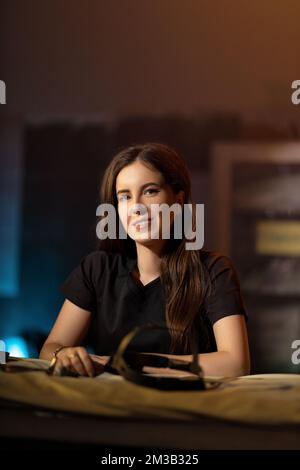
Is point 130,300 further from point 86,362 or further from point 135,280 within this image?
point 86,362

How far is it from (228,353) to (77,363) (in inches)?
11.3

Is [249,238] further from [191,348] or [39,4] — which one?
[191,348]

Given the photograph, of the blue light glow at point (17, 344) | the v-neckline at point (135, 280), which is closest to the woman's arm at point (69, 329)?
the v-neckline at point (135, 280)

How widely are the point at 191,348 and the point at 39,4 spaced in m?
1.97

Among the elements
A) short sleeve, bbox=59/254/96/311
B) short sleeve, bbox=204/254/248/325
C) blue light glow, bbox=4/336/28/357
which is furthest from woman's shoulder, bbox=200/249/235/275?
blue light glow, bbox=4/336/28/357

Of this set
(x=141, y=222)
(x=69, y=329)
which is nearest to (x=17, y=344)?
(x=69, y=329)

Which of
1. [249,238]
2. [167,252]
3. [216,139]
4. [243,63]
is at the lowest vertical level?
[167,252]

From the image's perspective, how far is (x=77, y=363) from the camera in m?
0.83

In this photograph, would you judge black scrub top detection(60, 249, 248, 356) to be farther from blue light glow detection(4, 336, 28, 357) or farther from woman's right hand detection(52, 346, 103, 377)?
blue light glow detection(4, 336, 28, 357)

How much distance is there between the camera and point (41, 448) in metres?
0.71

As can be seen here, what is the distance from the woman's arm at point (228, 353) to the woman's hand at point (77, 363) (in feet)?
0.49

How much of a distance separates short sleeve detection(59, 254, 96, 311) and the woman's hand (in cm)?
32

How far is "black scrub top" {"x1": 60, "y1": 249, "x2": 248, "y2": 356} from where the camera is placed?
1.07 m

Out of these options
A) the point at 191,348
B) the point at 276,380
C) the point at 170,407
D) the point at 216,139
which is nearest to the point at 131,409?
the point at 170,407
